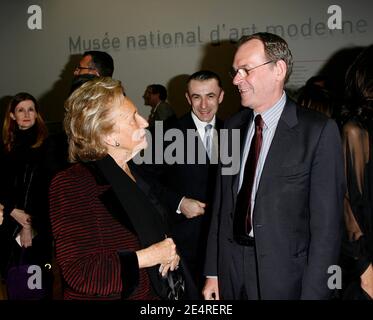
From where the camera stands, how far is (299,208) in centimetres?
196

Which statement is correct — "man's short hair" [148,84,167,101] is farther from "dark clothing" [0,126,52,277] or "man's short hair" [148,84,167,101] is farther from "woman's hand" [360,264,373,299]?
"woman's hand" [360,264,373,299]

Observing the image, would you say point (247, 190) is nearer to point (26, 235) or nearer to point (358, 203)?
point (358, 203)

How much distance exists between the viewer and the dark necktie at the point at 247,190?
6.77 ft

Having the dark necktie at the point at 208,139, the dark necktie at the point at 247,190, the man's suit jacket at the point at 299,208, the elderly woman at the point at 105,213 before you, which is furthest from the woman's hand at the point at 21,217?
the man's suit jacket at the point at 299,208

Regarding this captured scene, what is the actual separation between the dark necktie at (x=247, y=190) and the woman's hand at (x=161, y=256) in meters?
0.32

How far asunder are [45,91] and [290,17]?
421cm

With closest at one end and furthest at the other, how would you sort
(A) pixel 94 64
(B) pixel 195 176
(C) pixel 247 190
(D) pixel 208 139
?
(C) pixel 247 190, (A) pixel 94 64, (B) pixel 195 176, (D) pixel 208 139

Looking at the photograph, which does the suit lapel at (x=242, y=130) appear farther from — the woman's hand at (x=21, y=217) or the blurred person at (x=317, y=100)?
the woman's hand at (x=21, y=217)

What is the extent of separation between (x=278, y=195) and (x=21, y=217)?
Answer: 6.96 feet

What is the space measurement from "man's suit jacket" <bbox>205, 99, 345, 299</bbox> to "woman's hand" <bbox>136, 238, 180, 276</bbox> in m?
0.36

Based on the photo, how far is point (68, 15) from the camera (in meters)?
8.12

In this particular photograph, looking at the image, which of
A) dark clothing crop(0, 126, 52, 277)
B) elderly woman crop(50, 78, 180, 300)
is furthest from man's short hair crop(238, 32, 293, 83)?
dark clothing crop(0, 126, 52, 277)


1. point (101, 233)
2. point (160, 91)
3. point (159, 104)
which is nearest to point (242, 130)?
point (101, 233)

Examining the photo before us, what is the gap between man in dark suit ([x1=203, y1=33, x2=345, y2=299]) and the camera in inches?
75.5
